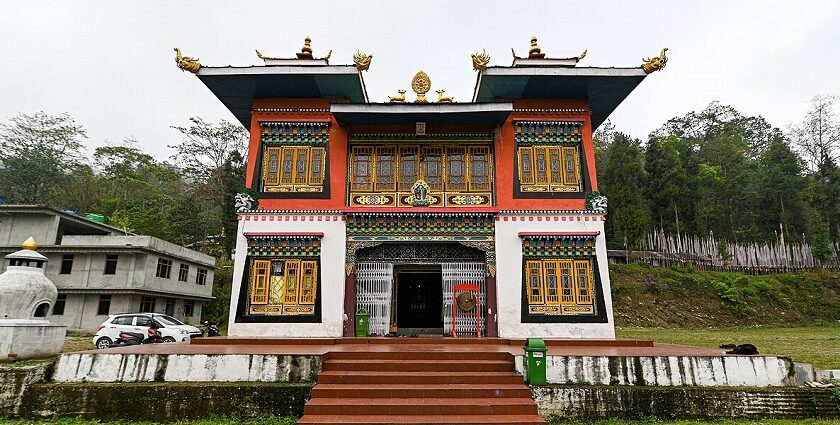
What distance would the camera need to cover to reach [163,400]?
23.8 feet

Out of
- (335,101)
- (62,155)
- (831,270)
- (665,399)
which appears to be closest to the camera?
(665,399)

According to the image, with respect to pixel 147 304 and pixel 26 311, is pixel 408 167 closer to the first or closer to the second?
pixel 26 311

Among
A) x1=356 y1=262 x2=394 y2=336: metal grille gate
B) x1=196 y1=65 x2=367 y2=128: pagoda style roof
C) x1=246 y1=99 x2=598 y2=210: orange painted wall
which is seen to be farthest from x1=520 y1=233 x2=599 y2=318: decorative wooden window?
x1=196 y1=65 x2=367 y2=128: pagoda style roof

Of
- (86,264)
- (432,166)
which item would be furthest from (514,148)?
(86,264)

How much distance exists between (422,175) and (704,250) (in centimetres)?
2686

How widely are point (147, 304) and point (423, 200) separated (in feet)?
57.6

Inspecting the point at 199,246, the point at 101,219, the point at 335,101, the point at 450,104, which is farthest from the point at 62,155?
the point at 450,104

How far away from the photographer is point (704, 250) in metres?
31.6

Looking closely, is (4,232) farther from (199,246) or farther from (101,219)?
(199,246)

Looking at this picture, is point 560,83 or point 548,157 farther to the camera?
point 548,157

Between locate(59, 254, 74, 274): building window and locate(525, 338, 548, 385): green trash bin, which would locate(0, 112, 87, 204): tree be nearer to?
locate(59, 254, 74, 274): building window

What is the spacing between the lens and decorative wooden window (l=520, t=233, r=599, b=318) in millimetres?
11477

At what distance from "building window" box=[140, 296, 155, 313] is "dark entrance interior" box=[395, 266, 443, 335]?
14859 mm

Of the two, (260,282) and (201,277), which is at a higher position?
(201,277)
